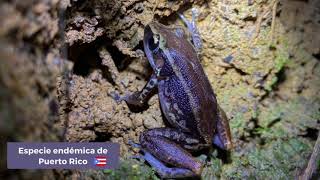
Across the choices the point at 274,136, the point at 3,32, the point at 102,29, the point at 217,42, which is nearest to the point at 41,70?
the point at 3,32

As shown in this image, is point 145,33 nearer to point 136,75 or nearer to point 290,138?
point 136,75

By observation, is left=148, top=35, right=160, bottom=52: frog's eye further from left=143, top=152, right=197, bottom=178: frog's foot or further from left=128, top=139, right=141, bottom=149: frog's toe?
left=143, top=152, right=197, bottom=178: frog's foot

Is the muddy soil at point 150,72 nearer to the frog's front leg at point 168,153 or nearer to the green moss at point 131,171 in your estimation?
the green moss at point 131,171

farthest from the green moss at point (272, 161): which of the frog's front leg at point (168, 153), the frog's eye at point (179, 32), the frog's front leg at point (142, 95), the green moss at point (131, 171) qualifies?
the frog's eye at point (179, 32)

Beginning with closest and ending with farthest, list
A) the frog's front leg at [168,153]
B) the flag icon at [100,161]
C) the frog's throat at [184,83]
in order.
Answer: the flag icon at [100,161] < the frog's front leg at [168,153] < the frog's throat at [184,83]

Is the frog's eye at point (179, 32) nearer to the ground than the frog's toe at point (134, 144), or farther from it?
farther from it

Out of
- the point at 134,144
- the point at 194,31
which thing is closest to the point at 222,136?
the point at 134,144
